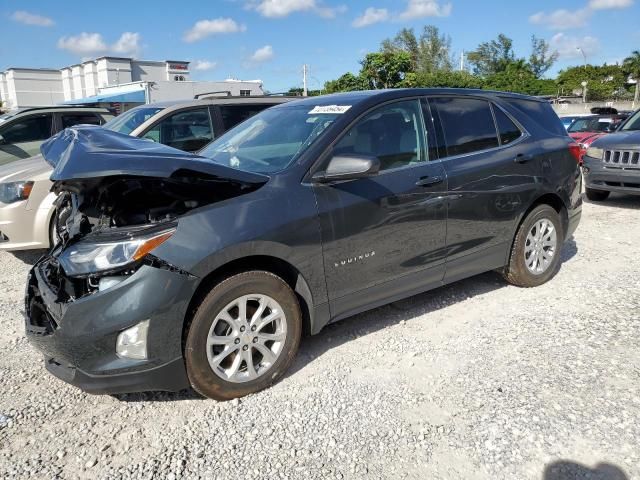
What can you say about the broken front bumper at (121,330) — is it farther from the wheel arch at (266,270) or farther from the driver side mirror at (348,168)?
Answer: the driver side mirror at (348,168)

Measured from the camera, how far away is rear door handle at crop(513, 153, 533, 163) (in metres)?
4.34

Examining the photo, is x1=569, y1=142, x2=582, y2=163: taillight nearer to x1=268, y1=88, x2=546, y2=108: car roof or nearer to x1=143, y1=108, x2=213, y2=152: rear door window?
x1=268, y1=88, x2=546, y2=108: car roof

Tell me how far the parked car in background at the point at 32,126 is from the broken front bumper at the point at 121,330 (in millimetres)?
6879

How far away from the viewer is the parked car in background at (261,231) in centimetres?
269

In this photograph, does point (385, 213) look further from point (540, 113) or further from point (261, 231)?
point (540, 113)

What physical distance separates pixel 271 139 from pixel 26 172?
3395 millimetres

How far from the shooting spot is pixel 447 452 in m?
2.56

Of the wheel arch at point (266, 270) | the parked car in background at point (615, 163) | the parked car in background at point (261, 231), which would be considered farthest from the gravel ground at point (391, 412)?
the parked car in background at point (615, 163)

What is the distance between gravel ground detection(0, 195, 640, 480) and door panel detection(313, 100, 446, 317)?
1.60ft

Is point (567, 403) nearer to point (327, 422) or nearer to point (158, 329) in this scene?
point (327, 422)

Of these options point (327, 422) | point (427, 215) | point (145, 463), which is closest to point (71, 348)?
point (145, 463)

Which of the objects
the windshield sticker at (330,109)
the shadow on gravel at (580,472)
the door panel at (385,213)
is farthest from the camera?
the windshield sticker at (330,109)

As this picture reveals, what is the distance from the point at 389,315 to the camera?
4203 mm

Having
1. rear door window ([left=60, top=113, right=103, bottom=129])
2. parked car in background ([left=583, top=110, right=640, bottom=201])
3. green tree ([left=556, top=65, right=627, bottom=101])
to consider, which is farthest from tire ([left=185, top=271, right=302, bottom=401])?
green tree ([left=556, top=65, right=627, bottom=101])
